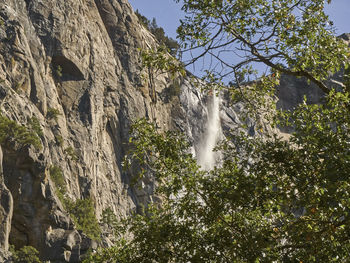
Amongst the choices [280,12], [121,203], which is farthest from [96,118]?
[280,12]

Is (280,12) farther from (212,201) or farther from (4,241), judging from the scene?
(4,241)

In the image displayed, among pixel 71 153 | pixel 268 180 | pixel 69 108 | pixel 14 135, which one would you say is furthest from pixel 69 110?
pixel 268 180

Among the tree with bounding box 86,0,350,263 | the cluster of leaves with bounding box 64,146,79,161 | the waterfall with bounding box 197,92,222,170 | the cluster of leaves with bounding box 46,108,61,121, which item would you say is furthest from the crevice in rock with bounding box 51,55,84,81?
the tree with bounding box 86,0,350,263

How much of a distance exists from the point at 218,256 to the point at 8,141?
35.0 metres

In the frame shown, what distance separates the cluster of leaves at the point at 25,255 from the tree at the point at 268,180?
87.1 ft

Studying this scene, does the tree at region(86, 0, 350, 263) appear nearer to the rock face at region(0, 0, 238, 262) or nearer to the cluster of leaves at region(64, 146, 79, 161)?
the rock face at region(0, 0, 238, 262)

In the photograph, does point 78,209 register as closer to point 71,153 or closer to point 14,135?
point 71,153

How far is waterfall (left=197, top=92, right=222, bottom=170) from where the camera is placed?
7794cm

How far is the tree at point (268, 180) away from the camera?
967 cm

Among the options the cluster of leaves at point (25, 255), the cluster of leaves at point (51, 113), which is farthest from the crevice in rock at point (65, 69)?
the cluster of leaves at point (25, 255)

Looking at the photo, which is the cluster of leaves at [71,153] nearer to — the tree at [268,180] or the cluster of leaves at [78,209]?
the cluster of leaves at [78,209]

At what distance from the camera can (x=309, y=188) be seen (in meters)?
9.51

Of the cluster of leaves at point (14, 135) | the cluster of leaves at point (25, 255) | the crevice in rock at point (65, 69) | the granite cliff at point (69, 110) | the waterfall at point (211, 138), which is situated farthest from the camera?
the waterfall at point (211, 138)

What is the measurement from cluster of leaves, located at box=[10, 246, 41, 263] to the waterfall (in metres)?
39.1
